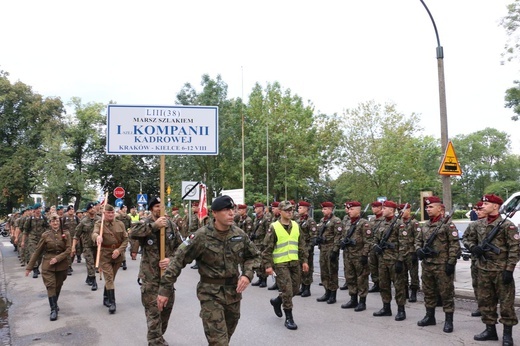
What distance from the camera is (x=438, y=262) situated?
7.50 metres

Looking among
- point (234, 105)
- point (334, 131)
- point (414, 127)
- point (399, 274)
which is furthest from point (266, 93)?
point (399, 274)

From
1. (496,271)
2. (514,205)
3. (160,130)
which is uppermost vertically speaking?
(160,130)

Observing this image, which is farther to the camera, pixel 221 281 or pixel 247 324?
pixel 247 324

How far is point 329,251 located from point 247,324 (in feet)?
9.72

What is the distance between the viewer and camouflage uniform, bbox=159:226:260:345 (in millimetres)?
4922

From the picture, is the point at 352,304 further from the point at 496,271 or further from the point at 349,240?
the point at 496,271

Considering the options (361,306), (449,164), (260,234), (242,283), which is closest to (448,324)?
(361,306)

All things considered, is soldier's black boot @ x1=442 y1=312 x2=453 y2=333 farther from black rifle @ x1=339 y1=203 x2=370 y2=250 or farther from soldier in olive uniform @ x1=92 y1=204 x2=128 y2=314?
soldier in olive uniform @ x1=92 y1=204 x2=128 y2=314

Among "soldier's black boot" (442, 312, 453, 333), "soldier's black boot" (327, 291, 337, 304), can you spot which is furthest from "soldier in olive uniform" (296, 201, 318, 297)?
"soldier's black boot" (442, 312, 453, 333)

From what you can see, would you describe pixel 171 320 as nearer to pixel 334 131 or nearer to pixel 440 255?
pixel 440 255

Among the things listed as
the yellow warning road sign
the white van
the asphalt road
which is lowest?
the asphalt road

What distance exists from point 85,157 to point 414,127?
1527 inches

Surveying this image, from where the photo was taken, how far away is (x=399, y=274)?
27.0 feet

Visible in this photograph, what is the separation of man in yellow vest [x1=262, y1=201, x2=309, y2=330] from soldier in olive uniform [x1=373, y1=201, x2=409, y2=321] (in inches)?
58.2
